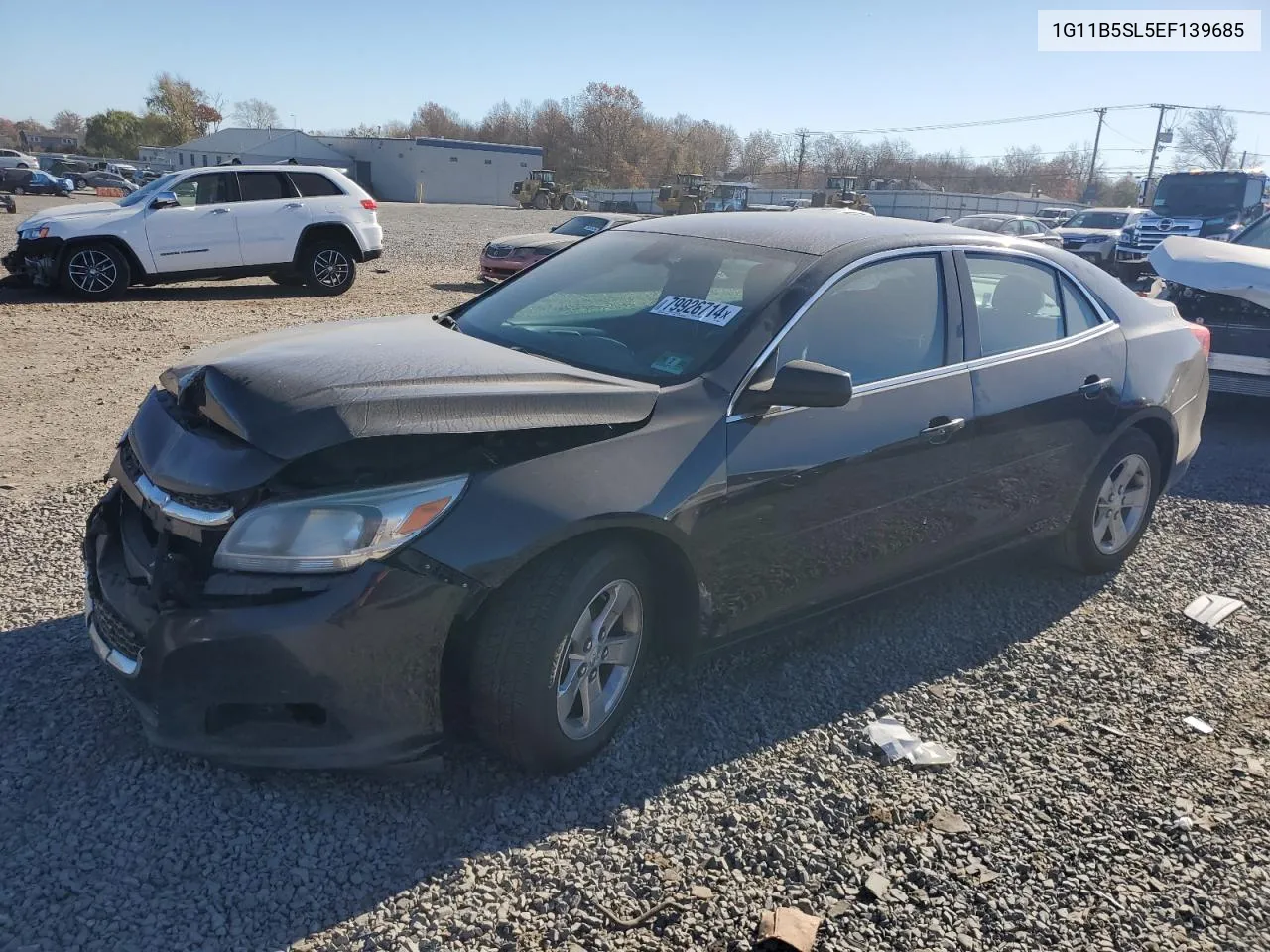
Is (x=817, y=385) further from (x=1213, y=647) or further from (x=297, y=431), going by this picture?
(x=1213, y=647)

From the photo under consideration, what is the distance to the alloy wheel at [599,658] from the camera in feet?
9.55

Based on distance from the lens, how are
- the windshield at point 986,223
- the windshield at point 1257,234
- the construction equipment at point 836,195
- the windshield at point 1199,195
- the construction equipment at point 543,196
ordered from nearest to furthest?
the windshield at point 1257,234 → the windshield at point 1199,195 → the windshield at point 986,223 → the construction equipment at point 836,195 → the construction equipment at point 543,196

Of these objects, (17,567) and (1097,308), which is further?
(1097,308)

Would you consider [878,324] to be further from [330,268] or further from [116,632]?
[330,268]

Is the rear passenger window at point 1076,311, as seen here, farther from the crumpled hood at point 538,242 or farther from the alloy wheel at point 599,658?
the crumpled hood at point 538,242

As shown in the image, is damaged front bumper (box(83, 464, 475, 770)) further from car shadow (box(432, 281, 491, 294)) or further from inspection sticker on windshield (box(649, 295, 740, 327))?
car shadow (box(432, 281, 491, 294))

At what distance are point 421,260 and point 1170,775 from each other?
19087 mm

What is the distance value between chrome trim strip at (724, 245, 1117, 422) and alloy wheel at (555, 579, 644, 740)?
70 cm

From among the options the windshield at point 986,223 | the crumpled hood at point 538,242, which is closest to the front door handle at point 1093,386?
the crumpled hood at point 538,242

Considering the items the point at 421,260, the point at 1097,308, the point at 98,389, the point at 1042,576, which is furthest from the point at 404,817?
the point at 421,260

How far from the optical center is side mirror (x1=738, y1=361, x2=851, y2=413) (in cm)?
319

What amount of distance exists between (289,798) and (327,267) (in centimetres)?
1234

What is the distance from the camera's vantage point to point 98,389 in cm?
782

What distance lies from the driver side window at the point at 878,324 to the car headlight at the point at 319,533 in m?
1.47
